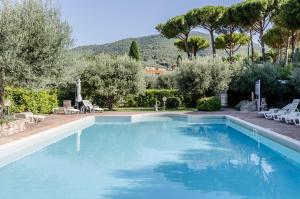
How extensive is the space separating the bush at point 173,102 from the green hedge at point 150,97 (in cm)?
69

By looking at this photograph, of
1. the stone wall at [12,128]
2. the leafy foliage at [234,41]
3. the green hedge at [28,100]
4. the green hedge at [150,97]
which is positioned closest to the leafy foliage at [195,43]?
the leafy foliage at [234,41]

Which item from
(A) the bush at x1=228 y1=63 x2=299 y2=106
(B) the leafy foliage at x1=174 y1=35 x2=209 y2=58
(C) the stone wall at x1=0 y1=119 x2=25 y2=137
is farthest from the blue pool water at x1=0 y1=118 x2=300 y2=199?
(B) the leafy foliage at x1=174 y1=35 x2=209 y2=58

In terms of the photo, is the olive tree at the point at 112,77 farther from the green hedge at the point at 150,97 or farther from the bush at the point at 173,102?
the green hedge at the point at 150,97

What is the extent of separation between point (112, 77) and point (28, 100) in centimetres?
669

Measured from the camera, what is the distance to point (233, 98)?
28.6 m

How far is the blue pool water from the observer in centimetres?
726

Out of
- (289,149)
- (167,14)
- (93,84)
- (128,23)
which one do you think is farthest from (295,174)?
(167,14)

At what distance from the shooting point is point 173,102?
2836 centimetres

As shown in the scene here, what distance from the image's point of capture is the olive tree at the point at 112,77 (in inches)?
991

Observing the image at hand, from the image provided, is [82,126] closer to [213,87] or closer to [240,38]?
[213,87]

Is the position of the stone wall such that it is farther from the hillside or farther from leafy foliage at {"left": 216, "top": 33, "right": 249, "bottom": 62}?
the hillside

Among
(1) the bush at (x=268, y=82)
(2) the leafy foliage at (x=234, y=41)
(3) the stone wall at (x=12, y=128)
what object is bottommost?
(3) the stone wall at (x=12, y=128)

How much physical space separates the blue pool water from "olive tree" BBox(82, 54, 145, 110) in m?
10.2

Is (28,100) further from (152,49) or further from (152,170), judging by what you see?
(152,49)
